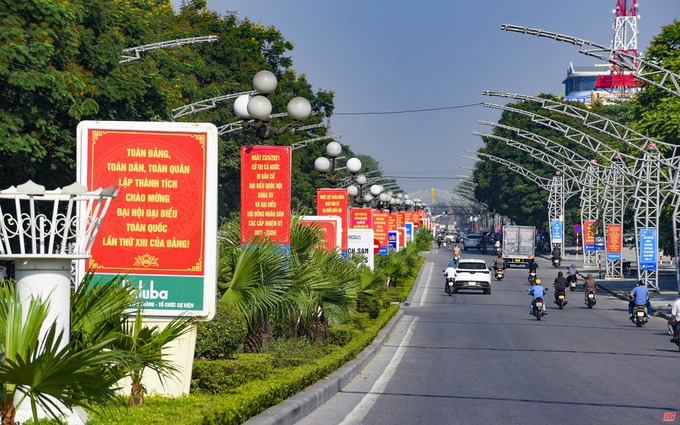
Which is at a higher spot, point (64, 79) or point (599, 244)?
point (64, 79)

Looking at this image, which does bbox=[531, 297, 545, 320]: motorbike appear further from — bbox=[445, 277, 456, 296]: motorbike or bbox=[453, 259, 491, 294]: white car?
bbox=[453, 259, 491, 294]: white car

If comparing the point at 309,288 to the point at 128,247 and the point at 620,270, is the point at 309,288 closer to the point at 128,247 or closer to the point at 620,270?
the point at 128,247

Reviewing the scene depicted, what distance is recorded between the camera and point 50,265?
30.6ft

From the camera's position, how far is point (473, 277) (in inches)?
2167

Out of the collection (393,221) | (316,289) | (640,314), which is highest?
(393,221)

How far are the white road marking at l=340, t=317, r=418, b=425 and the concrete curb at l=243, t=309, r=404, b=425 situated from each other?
450 mm

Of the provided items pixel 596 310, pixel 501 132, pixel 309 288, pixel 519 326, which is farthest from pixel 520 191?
pixel 309 288

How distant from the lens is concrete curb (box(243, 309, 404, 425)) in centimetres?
1223

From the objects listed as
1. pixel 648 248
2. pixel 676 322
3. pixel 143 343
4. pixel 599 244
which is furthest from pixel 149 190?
pixel 599 244

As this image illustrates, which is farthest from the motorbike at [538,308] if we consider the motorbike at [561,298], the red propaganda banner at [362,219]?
the red propaganda banner at [362,219]

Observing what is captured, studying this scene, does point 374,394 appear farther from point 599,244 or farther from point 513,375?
point 599,244

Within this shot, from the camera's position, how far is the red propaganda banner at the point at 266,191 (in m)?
20.0

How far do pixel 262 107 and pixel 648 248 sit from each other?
32.9 metres

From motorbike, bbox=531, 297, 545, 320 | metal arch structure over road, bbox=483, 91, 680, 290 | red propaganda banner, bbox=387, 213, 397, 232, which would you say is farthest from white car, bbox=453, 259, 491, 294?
motorbike, bbox=531, 297, 545, 320
